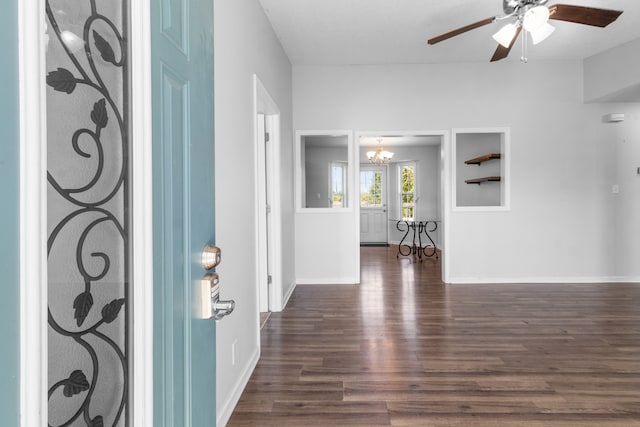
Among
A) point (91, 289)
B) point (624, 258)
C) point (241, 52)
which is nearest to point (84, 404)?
point (91, 289)

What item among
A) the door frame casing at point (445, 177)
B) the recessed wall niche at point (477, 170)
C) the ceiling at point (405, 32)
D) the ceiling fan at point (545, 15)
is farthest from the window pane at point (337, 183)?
the ceiling fan at point (545, 15)

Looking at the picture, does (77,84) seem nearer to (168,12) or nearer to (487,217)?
(168,12)

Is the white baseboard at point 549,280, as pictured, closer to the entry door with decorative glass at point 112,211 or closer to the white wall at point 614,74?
the white wall at point 614,74

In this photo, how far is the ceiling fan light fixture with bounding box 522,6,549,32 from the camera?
2.54m

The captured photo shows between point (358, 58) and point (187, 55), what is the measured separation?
416 centimetres

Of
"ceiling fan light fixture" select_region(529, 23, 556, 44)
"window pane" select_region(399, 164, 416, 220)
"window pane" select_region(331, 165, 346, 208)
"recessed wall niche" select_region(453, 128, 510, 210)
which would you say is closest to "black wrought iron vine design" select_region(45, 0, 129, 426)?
"ceiling fan light fixture" select_region(529, 23, 556, 44)

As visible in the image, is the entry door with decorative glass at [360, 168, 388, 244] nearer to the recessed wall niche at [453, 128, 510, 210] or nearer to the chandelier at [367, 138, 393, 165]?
the chandelier at [367, 138, 393, 165]

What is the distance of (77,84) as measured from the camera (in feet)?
1.99

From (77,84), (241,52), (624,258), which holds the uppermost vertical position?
(241,52)

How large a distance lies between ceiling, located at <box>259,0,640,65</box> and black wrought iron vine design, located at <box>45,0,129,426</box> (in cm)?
298

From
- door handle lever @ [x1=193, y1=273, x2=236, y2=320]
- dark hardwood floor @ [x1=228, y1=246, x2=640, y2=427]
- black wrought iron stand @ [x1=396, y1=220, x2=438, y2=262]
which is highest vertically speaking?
door handle lever @ [x1=193, y1=273, x2=236, y2=320]

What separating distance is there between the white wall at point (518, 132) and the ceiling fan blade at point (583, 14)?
2.21 metres

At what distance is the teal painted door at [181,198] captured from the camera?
28.2 inches

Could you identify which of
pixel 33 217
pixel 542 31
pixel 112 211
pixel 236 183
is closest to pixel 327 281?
pixel 236 183
